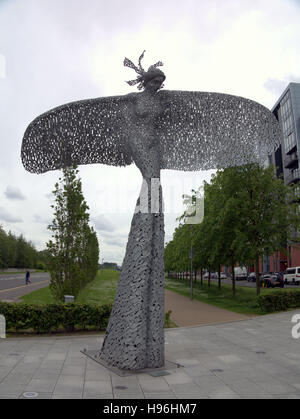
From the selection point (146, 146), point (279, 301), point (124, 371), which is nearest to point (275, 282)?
point (279, 301)

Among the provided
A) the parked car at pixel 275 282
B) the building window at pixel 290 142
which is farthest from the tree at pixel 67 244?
A: the building window at pixel 290 142

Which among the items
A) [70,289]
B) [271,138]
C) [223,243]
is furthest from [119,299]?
[223,243]

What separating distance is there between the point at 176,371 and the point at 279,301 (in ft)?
31.7

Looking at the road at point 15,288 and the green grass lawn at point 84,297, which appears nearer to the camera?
the green grass lawn at point 84,297

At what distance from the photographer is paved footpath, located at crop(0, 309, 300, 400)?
4730 mm

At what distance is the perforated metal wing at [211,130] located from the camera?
6.69 m

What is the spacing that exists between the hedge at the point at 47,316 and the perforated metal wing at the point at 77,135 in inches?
158

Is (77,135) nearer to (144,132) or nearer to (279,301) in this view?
(144,132)

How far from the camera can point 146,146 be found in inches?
258

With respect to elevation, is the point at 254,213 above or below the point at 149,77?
below

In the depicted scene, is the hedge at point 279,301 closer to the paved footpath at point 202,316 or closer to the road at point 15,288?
the paved footpath at point 202,316

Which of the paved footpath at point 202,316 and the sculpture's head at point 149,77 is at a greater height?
the sculpture's head at point 149,77

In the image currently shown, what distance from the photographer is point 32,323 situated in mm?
9102
